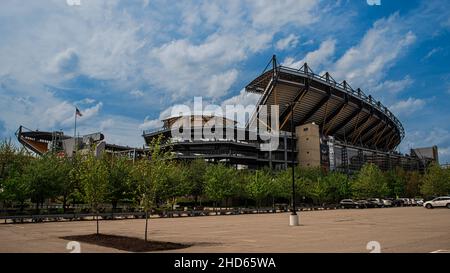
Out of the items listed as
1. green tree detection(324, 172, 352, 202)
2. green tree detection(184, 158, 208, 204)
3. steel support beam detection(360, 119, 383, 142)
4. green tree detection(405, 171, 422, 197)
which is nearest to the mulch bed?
green tree detection(184, 158, 208, 204)

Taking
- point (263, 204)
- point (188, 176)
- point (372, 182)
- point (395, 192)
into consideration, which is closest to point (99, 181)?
point (188, 176)

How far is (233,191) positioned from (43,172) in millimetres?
29630

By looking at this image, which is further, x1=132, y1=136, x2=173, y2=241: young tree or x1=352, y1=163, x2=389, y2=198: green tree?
x1=352, y1=163, x2=389, y2=198: green tree

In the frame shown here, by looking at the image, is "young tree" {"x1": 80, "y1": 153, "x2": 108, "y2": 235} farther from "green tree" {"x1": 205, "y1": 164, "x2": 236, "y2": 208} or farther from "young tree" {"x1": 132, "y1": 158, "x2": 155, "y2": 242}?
"green tree" {"x1": 205, "y1": 164, "x2": 236, "y2": 208}

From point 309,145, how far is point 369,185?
3120cm

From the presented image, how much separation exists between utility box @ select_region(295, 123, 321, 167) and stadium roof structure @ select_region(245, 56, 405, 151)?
200 inches

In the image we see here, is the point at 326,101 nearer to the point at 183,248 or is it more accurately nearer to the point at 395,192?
the point at 395,192

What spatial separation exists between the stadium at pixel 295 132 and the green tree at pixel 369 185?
18.3 meters

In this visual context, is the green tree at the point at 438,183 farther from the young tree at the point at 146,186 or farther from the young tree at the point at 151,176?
the young tree at the point at 146,186

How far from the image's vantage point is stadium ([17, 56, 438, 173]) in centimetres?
10344

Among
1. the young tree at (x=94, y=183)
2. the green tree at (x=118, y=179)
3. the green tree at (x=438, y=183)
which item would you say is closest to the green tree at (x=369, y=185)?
the green tree at (x=438, y=183)

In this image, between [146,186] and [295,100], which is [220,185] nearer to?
[146,186]

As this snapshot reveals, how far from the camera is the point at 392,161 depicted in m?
142

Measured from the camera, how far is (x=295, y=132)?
398ft
